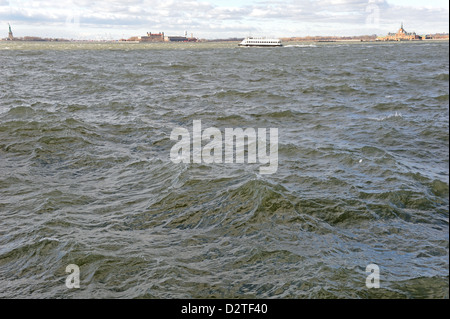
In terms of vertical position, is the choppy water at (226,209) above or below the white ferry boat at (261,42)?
below

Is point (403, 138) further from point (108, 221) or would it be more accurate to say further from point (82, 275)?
point (82, 275)

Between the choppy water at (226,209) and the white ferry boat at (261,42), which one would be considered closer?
the choppy water at (226,209)

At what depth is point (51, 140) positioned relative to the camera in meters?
14.8

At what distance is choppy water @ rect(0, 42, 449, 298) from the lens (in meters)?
6.39

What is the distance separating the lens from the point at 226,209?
30.2ft

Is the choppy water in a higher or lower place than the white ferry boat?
lower

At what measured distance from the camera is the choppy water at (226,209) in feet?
21.0

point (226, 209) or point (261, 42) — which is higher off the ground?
point (261, 42)

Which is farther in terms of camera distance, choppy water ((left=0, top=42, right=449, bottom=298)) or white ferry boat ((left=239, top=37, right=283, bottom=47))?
white ferry boat ((left=239, top=37, right=283, bottom=47))

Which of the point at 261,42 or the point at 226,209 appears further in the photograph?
the point at 261,42
